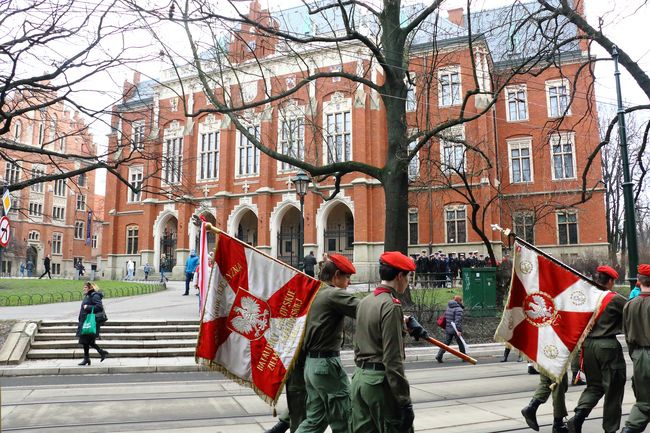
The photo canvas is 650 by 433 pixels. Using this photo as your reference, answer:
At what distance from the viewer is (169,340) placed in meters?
12.7

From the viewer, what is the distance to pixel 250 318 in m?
4.86

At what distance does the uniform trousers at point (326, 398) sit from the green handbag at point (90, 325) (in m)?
7.94

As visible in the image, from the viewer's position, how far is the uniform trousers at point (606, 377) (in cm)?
494

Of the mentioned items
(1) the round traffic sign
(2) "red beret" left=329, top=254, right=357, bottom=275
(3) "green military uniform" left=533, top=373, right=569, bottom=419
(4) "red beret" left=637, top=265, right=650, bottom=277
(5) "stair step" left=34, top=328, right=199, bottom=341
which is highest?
(1) the round traffic sign

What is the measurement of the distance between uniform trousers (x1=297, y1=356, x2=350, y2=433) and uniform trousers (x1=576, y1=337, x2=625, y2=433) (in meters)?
2.75

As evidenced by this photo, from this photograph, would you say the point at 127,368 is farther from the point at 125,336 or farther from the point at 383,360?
the point at 383,360

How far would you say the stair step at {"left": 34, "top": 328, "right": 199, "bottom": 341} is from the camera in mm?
12344

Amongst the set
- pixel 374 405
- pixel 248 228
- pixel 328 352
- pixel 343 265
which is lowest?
pixel 374 405

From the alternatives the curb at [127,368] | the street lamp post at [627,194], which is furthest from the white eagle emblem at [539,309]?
the street lamp post at [627,194]

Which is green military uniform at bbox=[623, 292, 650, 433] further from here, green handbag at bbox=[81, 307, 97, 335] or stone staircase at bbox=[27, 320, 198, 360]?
green handbag at bbox=[81, 307, 97, 335]

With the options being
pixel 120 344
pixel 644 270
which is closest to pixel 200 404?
pixel 644 270

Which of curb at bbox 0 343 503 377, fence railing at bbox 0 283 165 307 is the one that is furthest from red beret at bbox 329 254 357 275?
fence railing at bbox 0 283 165 307

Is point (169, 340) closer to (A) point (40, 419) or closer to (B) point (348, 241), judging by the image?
(A) point (40, 419)

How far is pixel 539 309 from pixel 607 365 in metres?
0.85
